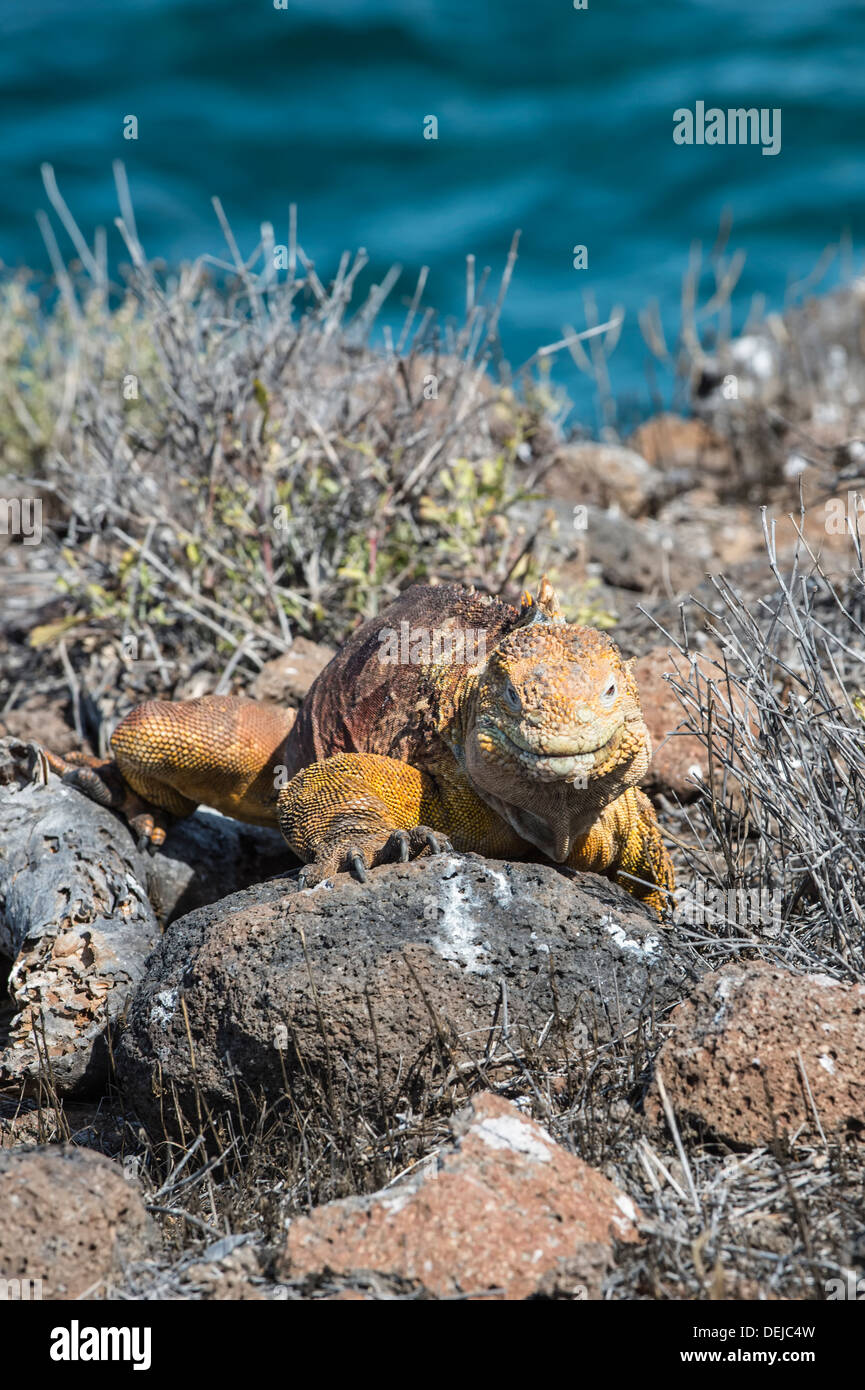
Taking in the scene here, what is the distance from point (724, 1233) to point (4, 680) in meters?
4.98

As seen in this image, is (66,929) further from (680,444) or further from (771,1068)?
(680,444)

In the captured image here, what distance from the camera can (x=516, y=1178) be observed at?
2.92m

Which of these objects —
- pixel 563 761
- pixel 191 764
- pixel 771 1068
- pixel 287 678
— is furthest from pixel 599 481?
pixel 771 1068

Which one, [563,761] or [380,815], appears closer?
[563,761]

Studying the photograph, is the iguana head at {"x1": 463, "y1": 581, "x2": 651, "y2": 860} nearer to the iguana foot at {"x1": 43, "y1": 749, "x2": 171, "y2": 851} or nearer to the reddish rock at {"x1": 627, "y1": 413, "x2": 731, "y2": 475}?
the iguana foot at {"x1": 43, "y1": 749, "x2": 171, "y2": 851}

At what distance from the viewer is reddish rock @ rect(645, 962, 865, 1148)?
3164 mm

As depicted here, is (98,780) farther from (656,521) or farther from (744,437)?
(744,437)

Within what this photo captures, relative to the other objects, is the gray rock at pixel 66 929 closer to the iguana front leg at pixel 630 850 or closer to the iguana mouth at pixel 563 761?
the iguana front leg at pixel 630 850

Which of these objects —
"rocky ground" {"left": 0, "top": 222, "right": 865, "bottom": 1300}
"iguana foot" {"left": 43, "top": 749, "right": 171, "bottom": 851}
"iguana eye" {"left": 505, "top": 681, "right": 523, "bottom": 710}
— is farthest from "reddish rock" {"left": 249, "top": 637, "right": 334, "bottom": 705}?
"iguana eye" {"left": 505, "top": 681, "right": 523, "bottom": 710}

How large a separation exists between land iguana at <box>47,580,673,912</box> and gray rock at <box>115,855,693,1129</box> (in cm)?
17

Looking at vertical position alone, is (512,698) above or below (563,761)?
above

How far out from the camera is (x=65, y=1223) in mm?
2961

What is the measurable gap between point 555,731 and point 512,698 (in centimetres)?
18

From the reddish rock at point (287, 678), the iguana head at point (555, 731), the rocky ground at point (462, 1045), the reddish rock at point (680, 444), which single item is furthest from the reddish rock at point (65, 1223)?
the reddish rock at point (680, 444)
